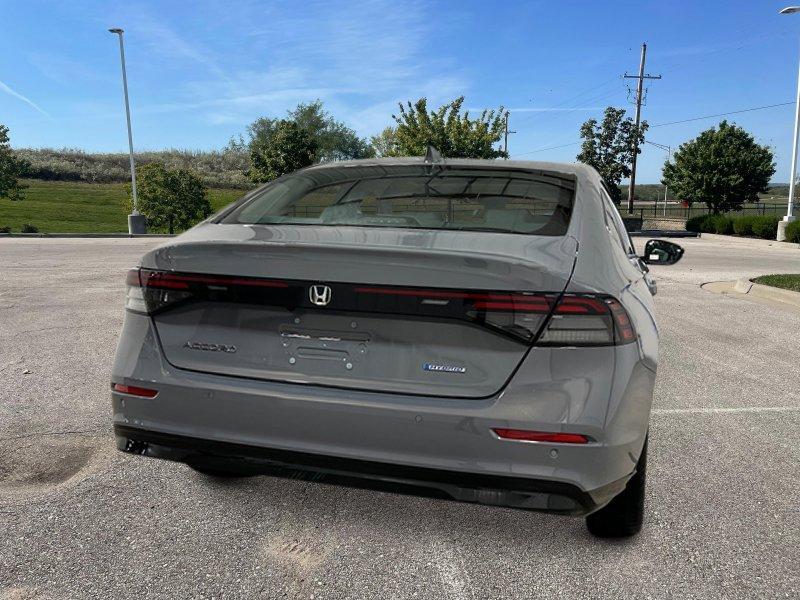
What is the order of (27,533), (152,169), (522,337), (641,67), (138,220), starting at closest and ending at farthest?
(522,337) < (27,533) < (138,220) < (152,169) < (641,67)

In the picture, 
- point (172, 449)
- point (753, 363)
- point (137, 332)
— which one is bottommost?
point (753, 363)

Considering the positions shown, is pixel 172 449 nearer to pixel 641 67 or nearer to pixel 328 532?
pixel 328 532

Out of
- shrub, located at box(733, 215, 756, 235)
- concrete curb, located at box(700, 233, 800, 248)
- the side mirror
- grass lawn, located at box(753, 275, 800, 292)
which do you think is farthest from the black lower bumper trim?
shrub, located at box(733, 215, 756, 235)

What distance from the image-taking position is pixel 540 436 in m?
2.09

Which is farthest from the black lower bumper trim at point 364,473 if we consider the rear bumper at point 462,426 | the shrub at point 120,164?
the shrub at point 120,164

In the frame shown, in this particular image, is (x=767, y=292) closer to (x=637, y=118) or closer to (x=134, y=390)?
(x=134, y=390)

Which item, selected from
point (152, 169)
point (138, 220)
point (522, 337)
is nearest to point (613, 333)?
point (522, 337)

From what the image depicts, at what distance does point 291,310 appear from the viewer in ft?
7.39

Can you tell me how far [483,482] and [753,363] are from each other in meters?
5.08

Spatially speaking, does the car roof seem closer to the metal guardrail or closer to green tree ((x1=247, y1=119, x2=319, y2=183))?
green tree ((x1=247, y1=119, x2=319, y2=183))

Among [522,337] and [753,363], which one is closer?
[522,337]

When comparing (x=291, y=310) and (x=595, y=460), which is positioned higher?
(x=291, y=310)

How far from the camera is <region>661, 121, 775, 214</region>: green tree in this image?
147 feet

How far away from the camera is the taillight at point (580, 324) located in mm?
2084
